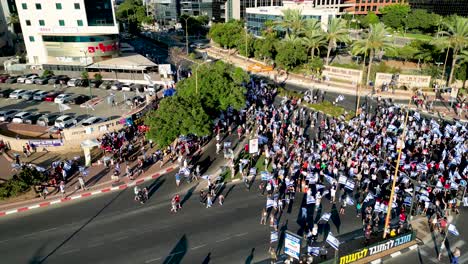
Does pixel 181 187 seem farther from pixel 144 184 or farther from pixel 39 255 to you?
pixel 39 255

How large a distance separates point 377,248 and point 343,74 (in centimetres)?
4557

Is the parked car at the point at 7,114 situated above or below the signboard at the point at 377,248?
above

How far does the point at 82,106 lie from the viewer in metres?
51.6

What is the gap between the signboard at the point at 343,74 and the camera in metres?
61.7

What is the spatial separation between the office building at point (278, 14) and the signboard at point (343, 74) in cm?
2450

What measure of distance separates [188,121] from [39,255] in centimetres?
1644

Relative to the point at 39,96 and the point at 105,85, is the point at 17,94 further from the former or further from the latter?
the point at 105,85

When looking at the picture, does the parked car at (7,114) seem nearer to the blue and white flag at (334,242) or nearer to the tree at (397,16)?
the blue and white flag at (334,242)

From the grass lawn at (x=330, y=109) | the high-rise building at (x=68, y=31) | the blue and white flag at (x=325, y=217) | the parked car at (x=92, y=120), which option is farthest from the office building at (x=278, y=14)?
the blue and white flag at (x=325, y=217)

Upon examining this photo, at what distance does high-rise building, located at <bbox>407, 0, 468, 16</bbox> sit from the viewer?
4326 inches

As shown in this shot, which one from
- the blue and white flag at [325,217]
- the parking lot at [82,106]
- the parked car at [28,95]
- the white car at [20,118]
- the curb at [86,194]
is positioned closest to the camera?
the blue and white flag at [325,217]

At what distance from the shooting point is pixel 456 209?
28469 millimetres

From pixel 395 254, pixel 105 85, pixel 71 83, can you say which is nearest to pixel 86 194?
pixel 395 254

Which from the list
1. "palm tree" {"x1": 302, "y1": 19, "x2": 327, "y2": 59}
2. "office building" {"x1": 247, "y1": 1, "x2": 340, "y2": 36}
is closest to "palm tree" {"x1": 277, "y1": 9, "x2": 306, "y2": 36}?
"palm tree" {"x1": 302, "y1": 19, "x2": 327, "y2": 59}
